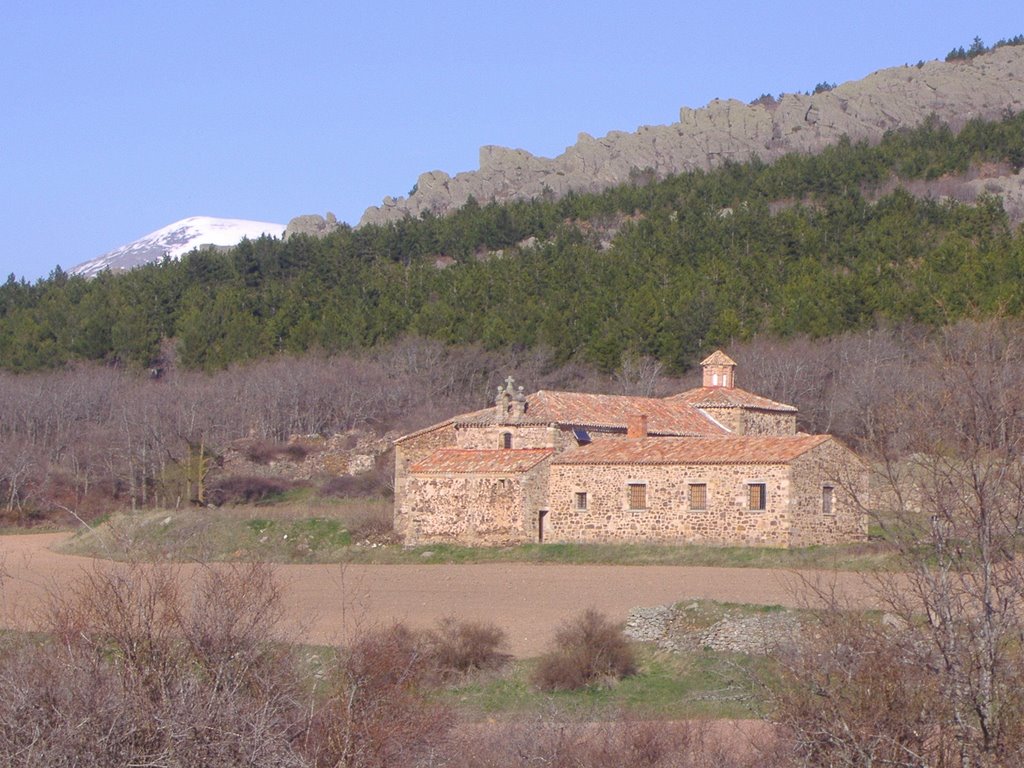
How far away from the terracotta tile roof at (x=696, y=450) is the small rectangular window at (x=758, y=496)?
0.49 m

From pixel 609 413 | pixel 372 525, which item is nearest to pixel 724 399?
pixel 609 413

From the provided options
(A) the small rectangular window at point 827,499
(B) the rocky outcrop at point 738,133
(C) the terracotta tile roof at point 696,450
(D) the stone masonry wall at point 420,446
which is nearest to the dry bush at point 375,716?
(C) the terracotta tile roof at point 696,450

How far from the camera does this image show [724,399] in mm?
36750

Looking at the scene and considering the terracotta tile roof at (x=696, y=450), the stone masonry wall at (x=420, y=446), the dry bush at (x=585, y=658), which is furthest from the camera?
the stone masonry wall at (x=420, y=446)

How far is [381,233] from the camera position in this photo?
82.5 metres

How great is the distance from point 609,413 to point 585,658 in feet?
57.3

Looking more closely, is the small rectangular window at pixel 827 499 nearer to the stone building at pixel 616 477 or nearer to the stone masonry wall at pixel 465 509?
the stone building at pixel 616 477

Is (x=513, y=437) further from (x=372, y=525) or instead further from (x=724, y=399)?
(x=724, y=399)

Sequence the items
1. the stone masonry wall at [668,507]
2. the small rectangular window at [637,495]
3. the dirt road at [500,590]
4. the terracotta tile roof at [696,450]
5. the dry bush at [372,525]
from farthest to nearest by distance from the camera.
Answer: the dry bush at [372,525]
the small rectangular window at [637,495]
the terracotta tile roof at [696,450]
the stone masonry wall at [668,507]
the dirt road at [500,590]

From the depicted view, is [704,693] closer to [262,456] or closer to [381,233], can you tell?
[262,456]

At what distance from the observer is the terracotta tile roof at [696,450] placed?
95.7 ft

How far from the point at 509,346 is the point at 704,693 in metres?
41.1

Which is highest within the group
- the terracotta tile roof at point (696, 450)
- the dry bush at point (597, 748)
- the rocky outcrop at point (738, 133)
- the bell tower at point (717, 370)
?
the rocky outcrop at point (738, 133)

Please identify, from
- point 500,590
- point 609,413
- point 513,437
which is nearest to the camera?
point 500,590
